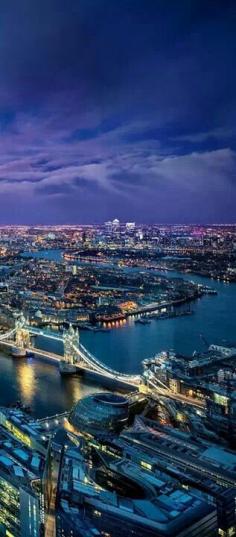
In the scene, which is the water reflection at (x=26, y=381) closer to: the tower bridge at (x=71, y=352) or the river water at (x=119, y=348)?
the river water at (x=119, y=348)

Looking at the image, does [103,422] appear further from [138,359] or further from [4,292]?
[4,292]

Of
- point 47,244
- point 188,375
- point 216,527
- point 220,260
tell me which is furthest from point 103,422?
point 47,244

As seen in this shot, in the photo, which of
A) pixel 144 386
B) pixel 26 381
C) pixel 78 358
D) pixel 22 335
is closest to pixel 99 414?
pixel 144 386

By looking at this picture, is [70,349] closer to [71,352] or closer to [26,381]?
[71,352]

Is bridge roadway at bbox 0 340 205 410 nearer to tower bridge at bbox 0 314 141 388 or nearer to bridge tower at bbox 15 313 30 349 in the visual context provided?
tower bridge at bbox 0 314 141 388

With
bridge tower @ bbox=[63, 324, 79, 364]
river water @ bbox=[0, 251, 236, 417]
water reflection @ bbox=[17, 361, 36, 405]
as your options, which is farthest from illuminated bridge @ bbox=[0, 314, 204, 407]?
water reflection @ bbox=[17, 361, 36, 405]
